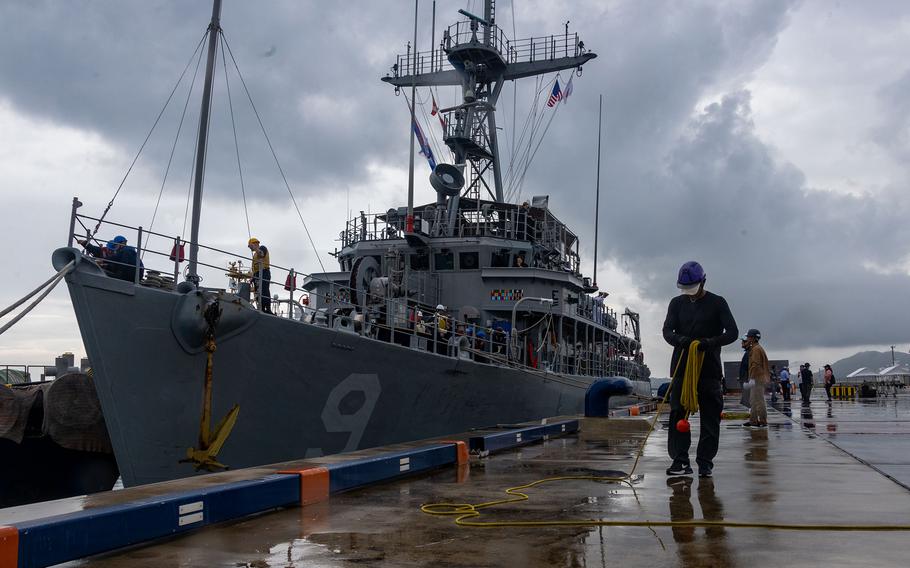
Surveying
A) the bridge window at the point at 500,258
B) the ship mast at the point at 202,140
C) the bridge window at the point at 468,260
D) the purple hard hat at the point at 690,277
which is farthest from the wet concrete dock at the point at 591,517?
the bridge window at the point at 500,258

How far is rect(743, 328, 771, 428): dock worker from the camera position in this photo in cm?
1052

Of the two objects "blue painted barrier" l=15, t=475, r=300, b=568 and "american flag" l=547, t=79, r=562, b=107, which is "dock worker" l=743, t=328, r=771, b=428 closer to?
"blue painted barrier" l=15, t=475, r=300, b=568

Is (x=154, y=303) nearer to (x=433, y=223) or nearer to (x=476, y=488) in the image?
(x=476, y=488)

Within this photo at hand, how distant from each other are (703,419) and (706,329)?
2.29ft

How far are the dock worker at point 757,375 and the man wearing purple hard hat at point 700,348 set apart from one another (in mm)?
5163

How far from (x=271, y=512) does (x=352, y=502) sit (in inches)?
21.8

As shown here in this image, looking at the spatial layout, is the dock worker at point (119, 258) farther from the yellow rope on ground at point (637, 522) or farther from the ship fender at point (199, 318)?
the yellow rope on ground at point (637, 522)

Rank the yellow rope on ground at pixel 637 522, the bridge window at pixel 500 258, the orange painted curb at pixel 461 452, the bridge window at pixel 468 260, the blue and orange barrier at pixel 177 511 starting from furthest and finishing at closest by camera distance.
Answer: the bridge window at pixel 500 258 < the bridge window at pixel 468 260 < the orange painted curb at pixel 461 452 < the yellow rope on ground at pixel 637 522 < the blue and orange barrier at pixel 177 511

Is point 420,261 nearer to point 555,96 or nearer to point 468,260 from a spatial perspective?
point 468,260

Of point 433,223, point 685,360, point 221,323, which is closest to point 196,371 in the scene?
point 221,323

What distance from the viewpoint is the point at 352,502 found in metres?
4.86

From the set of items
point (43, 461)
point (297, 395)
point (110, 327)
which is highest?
point (110, 327)

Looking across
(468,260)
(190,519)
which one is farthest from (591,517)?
(468,260)

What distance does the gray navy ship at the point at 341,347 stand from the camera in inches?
319
